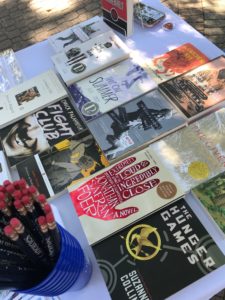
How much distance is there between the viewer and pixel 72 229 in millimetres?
→ 890

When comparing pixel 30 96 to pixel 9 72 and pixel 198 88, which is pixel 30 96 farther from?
pixel 198 88

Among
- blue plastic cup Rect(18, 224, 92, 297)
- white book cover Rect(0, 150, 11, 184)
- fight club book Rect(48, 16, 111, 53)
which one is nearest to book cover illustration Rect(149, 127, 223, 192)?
blue plastic cup Rect(18, 224, 92, 297)

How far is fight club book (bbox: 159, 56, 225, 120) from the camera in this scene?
3.21 ft

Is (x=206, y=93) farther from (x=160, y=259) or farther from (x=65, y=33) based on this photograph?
(x=65, y=33)

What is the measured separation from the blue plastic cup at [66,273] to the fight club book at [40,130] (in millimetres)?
367

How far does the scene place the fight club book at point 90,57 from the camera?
1.15 m

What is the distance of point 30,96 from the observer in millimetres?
1140

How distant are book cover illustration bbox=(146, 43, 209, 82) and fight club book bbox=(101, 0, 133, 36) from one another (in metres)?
0.19

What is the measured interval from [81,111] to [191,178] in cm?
41

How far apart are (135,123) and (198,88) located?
0.73 ft

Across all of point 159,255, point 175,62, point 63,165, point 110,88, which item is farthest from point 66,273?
point 175,62

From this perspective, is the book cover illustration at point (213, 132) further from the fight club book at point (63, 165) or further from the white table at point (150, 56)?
the fight club book at point (63, 165)

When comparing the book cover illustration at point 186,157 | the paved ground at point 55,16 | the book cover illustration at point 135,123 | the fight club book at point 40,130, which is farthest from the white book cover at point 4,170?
the paved ground at point 55,16

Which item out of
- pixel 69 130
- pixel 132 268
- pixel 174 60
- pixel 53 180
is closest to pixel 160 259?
pixel 132 268
